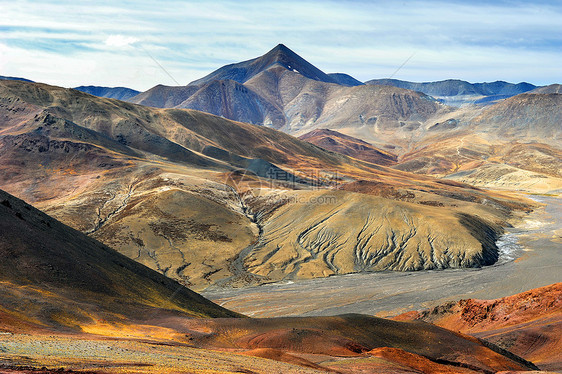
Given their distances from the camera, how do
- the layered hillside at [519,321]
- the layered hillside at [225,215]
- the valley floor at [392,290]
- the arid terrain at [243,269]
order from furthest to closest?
the layered hillside at [225,215], the valley floor at [392,290], the layered hillside at [519,321], the arid terrain at [243,269]

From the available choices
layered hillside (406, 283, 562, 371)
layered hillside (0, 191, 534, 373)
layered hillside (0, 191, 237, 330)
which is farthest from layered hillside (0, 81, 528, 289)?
layered hillside (0, 191, 534, 373)

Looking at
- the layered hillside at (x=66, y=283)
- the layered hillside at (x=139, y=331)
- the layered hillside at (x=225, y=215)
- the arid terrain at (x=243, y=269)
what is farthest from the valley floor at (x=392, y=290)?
the layered hillside at (x=139, y=331)

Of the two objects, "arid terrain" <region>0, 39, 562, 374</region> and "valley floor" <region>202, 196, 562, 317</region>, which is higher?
"arid terrain" <region>0, 39, 562, 374</region>

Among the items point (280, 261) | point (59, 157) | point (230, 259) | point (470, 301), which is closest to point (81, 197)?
point (59, 157)

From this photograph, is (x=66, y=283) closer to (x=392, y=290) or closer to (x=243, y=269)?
(x=392, y=290)

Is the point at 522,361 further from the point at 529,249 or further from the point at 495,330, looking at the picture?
the point at 529,249

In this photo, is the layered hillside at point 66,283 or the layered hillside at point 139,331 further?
the layered hillside at point 66,283

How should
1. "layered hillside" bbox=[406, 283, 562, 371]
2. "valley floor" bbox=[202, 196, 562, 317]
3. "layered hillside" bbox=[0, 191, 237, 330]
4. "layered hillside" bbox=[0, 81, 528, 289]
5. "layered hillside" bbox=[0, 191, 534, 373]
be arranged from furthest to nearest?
"layered hillside" bbox=[0, 81, 528, 289], "valley floor" bbox=[202, 196, 562, 317], "layered hillside" bbox=[406, 283, 562, 371], "layered hillside" bbox=[0, 191, 237, 330], "layered hillside" bbox=[0, 191, 534, 373]

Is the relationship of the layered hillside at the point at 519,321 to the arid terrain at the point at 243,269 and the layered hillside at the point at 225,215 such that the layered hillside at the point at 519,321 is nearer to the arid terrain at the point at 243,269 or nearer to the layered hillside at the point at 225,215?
the arid terrain at the point at 243,269

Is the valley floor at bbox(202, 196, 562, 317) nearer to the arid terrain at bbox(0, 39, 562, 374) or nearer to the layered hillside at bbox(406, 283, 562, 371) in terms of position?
the arid terrain at bbox(0, 39, 562, 374)

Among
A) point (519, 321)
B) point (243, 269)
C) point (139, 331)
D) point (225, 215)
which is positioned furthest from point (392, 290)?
point (139, 331)
